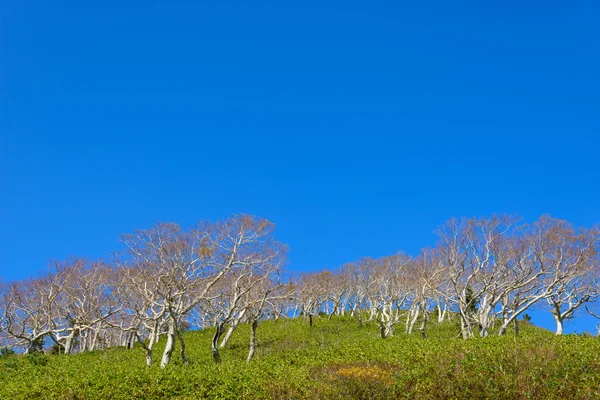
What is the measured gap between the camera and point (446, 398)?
9.80 m

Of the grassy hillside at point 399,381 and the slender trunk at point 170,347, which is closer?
the grassy hillside at point 399,381

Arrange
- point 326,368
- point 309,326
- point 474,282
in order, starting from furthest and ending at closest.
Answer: point 309,326
point 474,282
point 326,368

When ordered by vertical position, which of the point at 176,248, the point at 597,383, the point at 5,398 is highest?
the point at 176,248

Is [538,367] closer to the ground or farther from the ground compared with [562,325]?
closer to the ground

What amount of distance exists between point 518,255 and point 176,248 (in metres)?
21.9

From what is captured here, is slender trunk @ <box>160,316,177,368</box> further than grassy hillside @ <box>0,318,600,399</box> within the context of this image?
Yes

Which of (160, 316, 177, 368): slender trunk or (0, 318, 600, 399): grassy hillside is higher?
(160, 316, 177, 368): slender trunk

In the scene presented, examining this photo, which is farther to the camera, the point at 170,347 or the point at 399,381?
the point at 170,347

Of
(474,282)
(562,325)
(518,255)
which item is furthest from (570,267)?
(562,325)

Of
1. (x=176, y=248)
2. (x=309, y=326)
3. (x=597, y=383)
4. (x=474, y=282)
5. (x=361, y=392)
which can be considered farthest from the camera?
(x=309, y=326)

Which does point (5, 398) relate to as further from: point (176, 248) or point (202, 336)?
point (202, 336)

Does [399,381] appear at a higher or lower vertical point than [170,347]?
lower

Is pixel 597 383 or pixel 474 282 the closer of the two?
pixel 597 383

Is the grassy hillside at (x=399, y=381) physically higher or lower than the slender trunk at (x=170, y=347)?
lower
